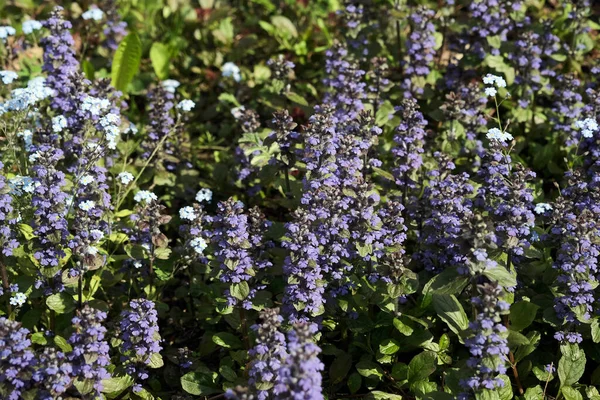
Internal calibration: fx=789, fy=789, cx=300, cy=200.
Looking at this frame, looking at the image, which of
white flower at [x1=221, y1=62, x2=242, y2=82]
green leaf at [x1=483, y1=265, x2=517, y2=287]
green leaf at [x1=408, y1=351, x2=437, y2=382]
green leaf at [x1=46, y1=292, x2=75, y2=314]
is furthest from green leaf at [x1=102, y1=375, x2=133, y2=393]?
white flower at [x1=221, y1=62, x2=242, y2=82]

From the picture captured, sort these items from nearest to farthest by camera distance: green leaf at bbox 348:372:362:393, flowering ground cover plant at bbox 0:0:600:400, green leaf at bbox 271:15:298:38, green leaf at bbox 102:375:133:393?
flowering ground cover plant at bbox 0:0:600:400, green leaf at bbox 102:375:133:393, green leaf at bbox 348:372:362:393, green leaf at bbox 271:15:298:38

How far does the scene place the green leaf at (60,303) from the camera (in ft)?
18.9

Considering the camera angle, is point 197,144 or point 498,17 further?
point 197,144

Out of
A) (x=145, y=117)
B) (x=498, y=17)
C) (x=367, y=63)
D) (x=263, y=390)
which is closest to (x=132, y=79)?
(x=145, y=117)

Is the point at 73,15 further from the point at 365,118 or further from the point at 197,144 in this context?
the point at 365,118

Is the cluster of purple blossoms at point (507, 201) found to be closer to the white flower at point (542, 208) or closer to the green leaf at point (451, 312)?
the white flower at point (542, 208)

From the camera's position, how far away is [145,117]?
345 inches

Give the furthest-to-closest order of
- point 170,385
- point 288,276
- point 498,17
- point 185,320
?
point 498,17, point 185,320, point 170,385, point 288,276

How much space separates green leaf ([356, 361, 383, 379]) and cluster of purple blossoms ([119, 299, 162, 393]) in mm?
1458

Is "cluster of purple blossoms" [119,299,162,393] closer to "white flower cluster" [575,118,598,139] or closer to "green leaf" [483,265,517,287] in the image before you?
"green leaf" [483,265,517,287]

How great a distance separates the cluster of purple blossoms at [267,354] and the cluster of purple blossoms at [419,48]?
3.48 metres

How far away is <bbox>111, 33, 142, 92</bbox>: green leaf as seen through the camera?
8469 millimetres

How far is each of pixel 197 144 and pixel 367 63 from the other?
205cm

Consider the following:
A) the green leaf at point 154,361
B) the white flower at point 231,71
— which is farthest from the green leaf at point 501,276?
the white flower at point 231,71
